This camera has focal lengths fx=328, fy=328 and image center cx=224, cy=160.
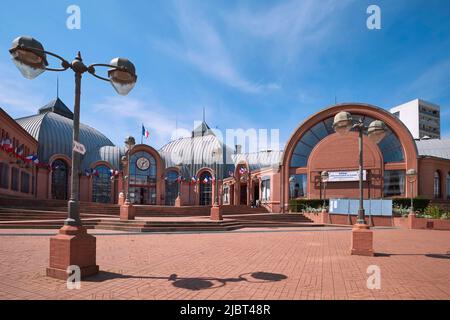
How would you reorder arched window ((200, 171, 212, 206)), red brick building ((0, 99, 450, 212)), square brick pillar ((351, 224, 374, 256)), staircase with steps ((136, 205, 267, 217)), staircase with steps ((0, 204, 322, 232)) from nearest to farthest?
square brick pillar ((351, 224, 374, 256)), staircase with steps ((0, 204, 322, 232)), staircase with steps ((136, 205, 267, 217)), red brick building ((0, 99, 450, 212)), arched window ((200, 171, 212, 206))

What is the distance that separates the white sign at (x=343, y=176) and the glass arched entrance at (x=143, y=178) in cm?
2256

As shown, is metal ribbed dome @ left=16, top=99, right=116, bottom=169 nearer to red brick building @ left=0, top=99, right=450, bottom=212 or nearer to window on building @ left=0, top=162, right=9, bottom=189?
red brick building @ left=0, top=99, right=450, bottom=212

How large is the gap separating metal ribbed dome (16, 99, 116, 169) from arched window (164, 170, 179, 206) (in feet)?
23.3

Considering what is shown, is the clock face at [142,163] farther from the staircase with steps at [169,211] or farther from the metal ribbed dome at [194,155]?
the staircase with steps at [169,211]

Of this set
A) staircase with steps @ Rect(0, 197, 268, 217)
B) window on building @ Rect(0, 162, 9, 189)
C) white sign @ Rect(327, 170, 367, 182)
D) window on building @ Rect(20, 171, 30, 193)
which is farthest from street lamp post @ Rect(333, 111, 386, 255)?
window on building @ Rect(20, 171, 30, 193)

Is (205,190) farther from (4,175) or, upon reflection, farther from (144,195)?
(4,175)

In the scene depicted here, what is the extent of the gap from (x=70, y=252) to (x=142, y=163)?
124 ft

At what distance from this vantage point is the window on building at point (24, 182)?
32625 millimetres

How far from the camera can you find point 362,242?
10.4 metres

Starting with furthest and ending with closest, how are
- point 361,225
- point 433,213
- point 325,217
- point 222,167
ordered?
point 222,167 → point 325,217 → point 433,213 → point 361,225

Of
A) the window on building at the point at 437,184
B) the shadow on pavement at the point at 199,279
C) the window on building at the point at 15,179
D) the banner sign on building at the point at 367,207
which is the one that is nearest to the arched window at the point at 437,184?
the window on building at the point at 437,184

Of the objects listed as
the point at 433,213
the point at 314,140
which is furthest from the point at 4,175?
the point at 433,213

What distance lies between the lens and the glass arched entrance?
4303 centimetres
